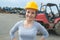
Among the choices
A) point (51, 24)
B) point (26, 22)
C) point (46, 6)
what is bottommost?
point (51, 24)

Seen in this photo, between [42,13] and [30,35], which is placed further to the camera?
[42,13]

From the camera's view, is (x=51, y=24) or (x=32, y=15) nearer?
(x=32, y=15)

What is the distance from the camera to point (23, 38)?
3598 mm

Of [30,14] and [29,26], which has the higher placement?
[30,14]

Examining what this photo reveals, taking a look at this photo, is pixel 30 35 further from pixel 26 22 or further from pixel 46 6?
pixel 46 6

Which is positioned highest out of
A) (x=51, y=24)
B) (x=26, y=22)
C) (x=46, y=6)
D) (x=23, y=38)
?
(x=26, y=22)

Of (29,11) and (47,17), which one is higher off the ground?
(29,11)

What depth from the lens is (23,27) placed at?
3666 mm

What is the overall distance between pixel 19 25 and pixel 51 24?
10422 mm

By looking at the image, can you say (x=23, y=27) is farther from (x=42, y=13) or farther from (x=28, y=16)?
(x=42, y=13)

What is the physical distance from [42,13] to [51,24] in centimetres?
87

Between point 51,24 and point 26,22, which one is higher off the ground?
point 26,22

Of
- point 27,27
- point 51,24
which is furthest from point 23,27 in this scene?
point 51,24

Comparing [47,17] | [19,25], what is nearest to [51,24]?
[47,17]
